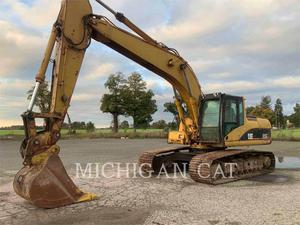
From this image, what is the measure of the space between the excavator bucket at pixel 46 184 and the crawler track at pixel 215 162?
13.7 feet

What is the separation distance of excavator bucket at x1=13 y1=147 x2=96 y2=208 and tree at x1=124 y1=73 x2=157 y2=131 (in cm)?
4678

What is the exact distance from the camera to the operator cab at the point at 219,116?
45.0ft

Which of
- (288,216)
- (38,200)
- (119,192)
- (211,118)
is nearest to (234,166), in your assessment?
Result: (211,118)

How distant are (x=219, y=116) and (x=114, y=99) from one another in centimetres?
4319

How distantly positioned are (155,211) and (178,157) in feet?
19.9

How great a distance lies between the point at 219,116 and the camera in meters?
13.8

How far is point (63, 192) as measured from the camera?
9195mm

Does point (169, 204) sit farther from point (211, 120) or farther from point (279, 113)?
point (279, 113)

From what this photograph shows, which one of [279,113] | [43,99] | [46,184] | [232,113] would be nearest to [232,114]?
[232,113]

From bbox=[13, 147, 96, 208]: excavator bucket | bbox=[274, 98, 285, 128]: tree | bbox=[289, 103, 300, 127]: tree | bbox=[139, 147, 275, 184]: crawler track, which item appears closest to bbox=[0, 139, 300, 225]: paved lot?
bbox=[13, 147, 96, 208]: excavator bucket

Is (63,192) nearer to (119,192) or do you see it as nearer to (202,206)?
(119,192)

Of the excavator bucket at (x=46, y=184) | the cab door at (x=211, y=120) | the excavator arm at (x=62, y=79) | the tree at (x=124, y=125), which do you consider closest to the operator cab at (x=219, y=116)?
the cab door at (x=211, y=120)

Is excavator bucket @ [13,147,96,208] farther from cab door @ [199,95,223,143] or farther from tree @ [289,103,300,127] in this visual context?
tree @ [289,103,300,127]

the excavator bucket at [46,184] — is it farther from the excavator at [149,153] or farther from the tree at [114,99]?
the tree at [114,99]
